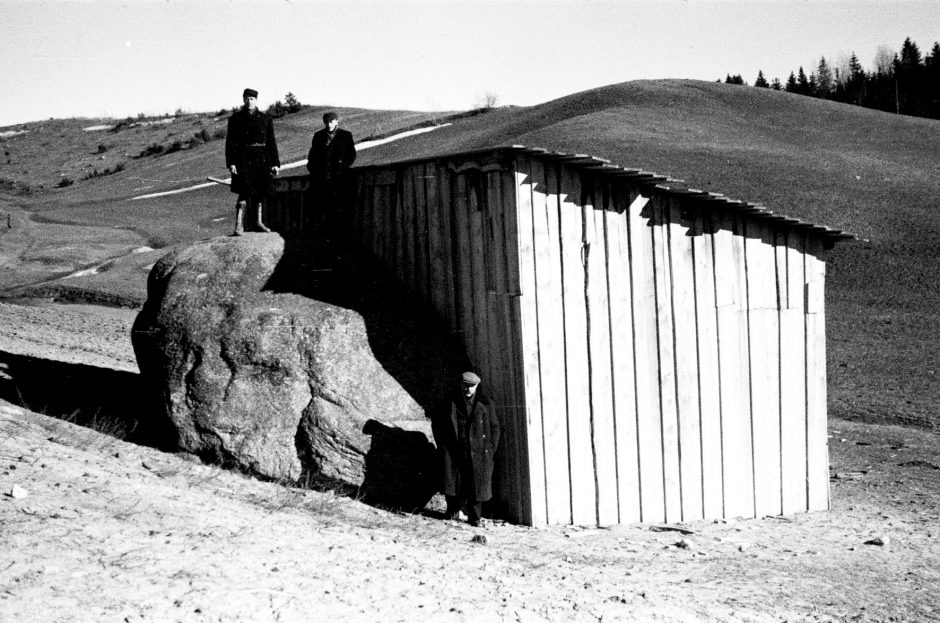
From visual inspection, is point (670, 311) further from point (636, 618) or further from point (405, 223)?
point (636, 618)

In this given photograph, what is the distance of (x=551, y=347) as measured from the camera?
430 inches

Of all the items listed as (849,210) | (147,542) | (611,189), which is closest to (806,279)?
(611,189)

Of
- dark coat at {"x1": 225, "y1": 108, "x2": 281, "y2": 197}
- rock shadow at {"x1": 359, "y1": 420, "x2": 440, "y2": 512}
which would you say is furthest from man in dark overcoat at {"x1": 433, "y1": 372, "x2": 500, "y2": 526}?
dark coat at {"x1": 225, "y1": 108, "x2": 281, "y2": 197}

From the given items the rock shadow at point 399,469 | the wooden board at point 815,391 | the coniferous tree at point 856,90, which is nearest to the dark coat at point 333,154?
the rock shadow at point 399,469

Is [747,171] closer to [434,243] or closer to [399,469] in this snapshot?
[434,243]

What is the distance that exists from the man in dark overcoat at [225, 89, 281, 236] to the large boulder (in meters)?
2.00

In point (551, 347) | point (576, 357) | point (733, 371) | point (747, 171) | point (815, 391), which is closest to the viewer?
point (551, 347)

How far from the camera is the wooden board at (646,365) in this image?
11.5 m

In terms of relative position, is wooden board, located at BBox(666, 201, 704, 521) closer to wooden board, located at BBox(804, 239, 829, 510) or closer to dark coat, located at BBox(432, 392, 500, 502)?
wooden board, located at BBox(804, 239, 829, 510)

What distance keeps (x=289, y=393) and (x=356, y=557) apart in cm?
296

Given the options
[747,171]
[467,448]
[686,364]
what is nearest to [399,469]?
[467,448]

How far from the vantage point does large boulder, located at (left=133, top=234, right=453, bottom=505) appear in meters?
10.7

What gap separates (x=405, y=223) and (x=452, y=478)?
3526mm

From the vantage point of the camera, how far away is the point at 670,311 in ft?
38.9
